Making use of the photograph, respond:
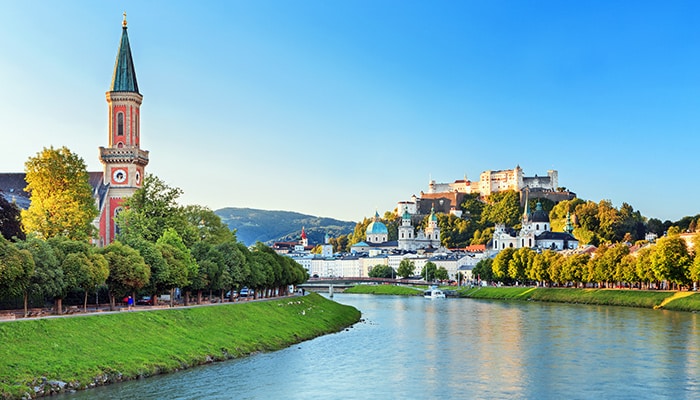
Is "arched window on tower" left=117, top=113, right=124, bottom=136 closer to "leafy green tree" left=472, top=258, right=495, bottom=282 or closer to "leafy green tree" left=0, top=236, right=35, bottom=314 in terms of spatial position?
"leafy green tree" left=0, top=236, right=35, bottom=314

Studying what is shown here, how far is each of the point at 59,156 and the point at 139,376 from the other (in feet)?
89.5

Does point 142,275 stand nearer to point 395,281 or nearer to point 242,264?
point 242,264

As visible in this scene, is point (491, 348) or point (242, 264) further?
point (242, 264)

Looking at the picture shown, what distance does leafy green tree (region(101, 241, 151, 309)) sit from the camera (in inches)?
1977

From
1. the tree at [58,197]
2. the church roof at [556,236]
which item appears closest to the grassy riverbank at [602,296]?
the tree at [58,197]

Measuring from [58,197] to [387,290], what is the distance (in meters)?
102

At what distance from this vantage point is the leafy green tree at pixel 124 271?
5022 centimetres

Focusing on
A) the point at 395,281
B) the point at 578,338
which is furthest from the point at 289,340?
the point at 395,281

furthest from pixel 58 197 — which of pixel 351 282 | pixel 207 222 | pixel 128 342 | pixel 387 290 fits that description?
pixel 351 282

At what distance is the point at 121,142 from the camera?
7725 cm

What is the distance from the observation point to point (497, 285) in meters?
143

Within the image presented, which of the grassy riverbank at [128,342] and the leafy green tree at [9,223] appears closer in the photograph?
the grassy riverbank at [128,342]

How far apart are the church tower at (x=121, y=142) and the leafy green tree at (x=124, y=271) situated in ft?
81.8

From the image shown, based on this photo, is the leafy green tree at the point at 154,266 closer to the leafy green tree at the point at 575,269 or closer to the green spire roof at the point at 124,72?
the green spire roof at the point at 124,72
